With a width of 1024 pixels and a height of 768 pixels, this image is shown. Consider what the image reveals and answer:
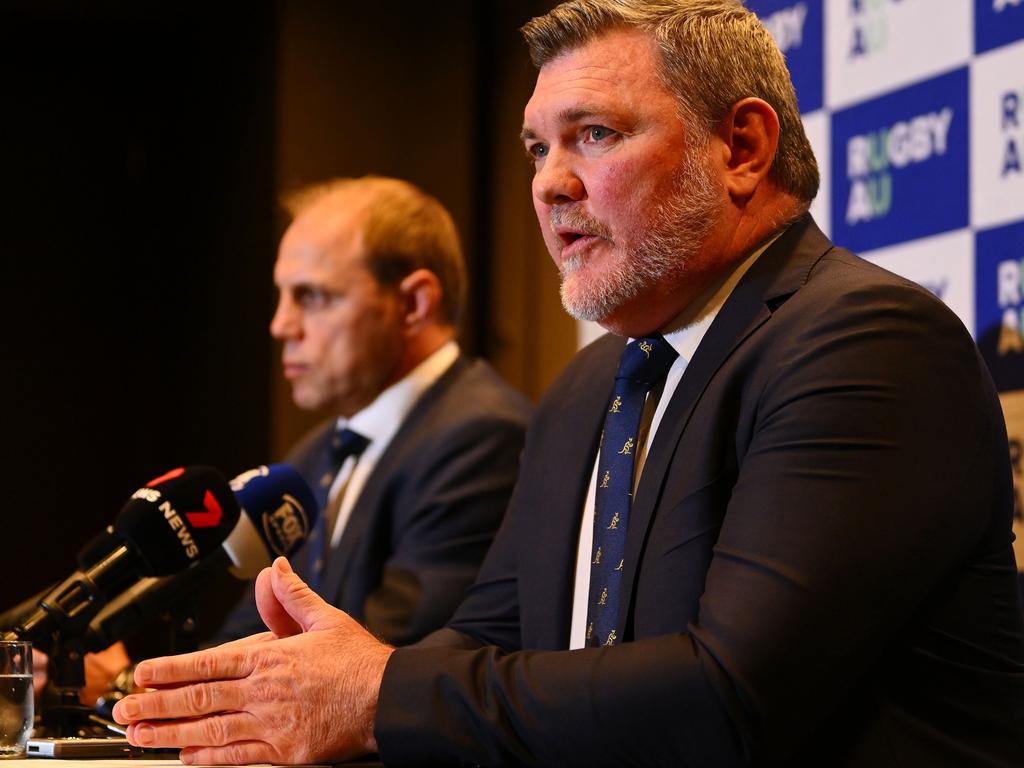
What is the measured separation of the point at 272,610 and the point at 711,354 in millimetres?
611

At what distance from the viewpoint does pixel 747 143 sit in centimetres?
191

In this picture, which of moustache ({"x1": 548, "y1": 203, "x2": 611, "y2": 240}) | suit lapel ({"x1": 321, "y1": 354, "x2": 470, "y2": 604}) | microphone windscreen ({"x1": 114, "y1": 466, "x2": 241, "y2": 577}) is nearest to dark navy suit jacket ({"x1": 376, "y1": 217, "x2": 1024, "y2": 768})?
moustache ({"x1": 548, "y1": 203, "x2": 611, "y2": 240})

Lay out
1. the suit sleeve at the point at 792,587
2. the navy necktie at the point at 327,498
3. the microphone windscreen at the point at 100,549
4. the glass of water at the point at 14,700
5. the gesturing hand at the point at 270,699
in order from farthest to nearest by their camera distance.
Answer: the navy necktie at the point at 327,498
the microphone windscreen at the point at 100,549
the glass of water at the point at 14,700
the gesturing hand at the point at 270,699
the suit sleeve at the point at 792,587

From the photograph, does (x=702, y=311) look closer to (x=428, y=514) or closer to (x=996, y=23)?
(x=996, y=23)

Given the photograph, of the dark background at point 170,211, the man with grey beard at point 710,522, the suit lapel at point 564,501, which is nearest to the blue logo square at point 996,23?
the man with grey beard at point 710,522

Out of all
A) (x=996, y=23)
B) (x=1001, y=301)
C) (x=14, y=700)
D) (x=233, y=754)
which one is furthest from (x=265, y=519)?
(x=996, y=23)

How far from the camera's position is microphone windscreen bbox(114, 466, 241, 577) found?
1.97 m

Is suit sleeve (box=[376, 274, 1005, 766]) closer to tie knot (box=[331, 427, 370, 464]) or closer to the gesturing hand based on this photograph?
the gesturing hand

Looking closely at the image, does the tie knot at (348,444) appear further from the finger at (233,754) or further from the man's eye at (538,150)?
the finger at (233,754)

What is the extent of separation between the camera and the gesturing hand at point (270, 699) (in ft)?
4.98

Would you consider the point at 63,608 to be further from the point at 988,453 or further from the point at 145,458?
the point at 145,458

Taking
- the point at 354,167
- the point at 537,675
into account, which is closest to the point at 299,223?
the point at 354,167

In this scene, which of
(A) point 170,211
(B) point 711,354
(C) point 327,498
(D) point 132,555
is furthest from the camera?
(A) point 170,211

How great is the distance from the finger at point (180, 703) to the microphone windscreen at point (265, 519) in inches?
31.3
